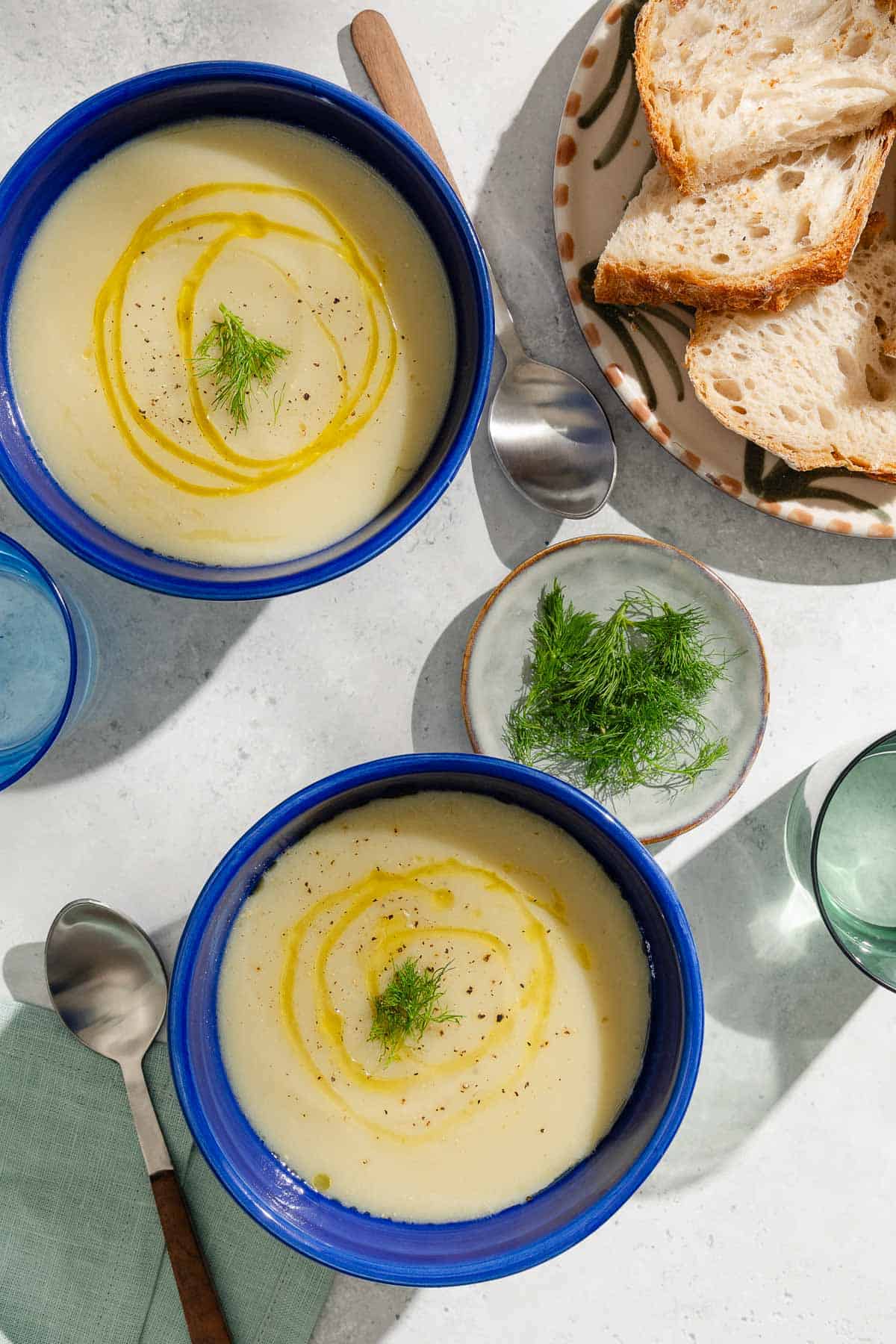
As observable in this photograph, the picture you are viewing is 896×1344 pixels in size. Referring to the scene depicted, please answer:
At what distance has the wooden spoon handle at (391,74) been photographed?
1.62m

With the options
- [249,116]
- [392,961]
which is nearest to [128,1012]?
[392,961]

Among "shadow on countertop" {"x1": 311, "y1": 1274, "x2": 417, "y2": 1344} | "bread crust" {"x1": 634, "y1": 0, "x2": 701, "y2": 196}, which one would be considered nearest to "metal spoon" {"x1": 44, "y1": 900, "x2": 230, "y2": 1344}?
"shadow on countertop" {"x1": 311, "y1": 1274, "x2": 417, "y2": 1344}

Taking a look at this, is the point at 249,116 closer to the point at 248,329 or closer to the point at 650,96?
the point at 248,329

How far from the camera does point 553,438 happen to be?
5.41ft

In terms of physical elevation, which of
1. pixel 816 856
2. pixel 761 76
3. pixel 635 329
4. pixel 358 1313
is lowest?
pixel 358 1313

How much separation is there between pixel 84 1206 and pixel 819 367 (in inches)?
67.0

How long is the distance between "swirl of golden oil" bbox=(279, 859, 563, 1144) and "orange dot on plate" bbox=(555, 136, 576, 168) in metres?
1.02

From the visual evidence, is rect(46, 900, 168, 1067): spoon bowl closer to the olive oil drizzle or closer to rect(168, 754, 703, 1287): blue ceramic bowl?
rect(168, 754, 703, 1287): blue ceramic bowl

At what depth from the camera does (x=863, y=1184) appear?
174 centimetres

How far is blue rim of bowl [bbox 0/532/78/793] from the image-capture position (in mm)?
1563

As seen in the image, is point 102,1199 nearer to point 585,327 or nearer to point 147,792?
point 147,792

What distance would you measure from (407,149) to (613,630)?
0.71 m

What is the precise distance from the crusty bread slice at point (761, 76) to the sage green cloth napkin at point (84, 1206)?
1.58 meters

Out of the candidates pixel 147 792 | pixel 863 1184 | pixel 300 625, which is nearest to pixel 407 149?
pixel 300 625
